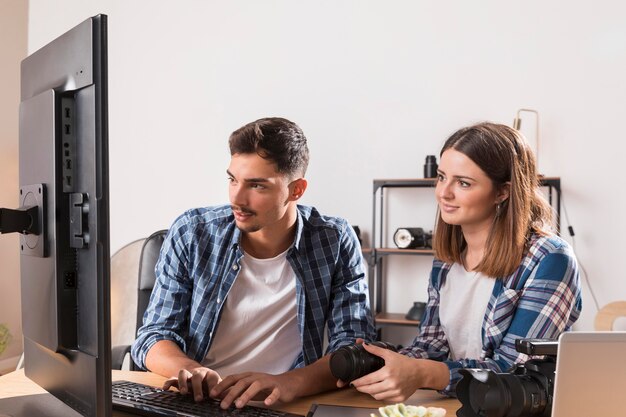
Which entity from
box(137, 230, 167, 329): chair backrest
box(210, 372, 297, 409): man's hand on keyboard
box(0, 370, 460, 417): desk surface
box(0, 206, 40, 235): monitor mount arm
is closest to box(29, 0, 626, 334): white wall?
box(137, 230, 167, 329): chair backrest

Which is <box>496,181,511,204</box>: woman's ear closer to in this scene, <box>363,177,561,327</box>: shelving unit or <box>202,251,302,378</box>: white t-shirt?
<box>202,251,302,378</box>: white t-shirt

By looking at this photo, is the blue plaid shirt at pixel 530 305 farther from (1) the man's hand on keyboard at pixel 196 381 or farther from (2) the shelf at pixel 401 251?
(2) the shelf at pixel 401 251

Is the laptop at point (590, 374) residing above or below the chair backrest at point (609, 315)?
above

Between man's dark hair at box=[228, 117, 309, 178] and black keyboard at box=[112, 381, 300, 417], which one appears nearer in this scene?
black keyboard at box=[112, 381, 300, 417]

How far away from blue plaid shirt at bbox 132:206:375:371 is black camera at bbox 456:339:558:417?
0.69m

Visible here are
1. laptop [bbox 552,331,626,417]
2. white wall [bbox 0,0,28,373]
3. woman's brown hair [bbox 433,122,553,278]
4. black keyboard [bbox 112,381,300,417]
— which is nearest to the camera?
laptop [bbox 552,331,626,417]

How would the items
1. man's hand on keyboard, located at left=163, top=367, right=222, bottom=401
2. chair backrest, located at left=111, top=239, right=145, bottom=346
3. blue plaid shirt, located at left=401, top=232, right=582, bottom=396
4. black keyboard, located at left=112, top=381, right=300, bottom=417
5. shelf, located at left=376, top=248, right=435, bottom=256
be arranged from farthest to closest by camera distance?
1. shelf, located at left=376, top=248, right=435, bottom=256
2. chair backrest, located at left=111, top=239, right=145, bottom=346
3. blue plaid shirt, located at left=401, top=232, right=582, bottom=396
4. man's hand on keyboard, located at left=163, top=367, right=222, bottom=401
5. black keyboard, located at left=112, top=381, right=300, bottom=417

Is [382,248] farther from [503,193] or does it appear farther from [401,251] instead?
[503,193]

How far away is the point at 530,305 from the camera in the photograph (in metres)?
1.52

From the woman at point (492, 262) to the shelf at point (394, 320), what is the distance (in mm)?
A: 1858

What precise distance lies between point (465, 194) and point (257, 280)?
1.94 feet

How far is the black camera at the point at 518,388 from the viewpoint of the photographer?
0.98m

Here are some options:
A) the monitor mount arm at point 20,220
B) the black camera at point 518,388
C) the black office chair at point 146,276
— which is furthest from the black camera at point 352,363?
the black office chair at point 146,276

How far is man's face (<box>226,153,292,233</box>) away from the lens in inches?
69.6
